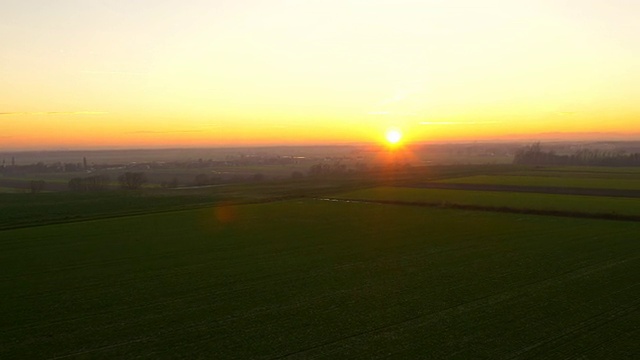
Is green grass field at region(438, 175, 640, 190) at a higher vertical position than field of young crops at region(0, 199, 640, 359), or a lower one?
lower

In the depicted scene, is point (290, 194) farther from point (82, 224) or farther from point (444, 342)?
point (444, 342)

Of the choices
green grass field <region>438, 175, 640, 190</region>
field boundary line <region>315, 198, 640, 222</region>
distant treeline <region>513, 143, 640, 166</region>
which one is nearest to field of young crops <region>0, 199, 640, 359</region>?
field boundary line <region>315, 198, 640, 222</region>

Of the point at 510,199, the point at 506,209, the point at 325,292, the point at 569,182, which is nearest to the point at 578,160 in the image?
the point at 569,182

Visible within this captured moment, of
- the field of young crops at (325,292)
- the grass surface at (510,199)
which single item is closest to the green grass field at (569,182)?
the grass surface at (510,199)

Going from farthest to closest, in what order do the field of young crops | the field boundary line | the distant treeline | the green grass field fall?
1. the distant treeline
2. the green grass field
3. the field boundary line
4. the field of young crops

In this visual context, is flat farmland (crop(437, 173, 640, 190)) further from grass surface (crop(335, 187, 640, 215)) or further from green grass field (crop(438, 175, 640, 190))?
grass surface (crop(335, 187, 640, 215))
